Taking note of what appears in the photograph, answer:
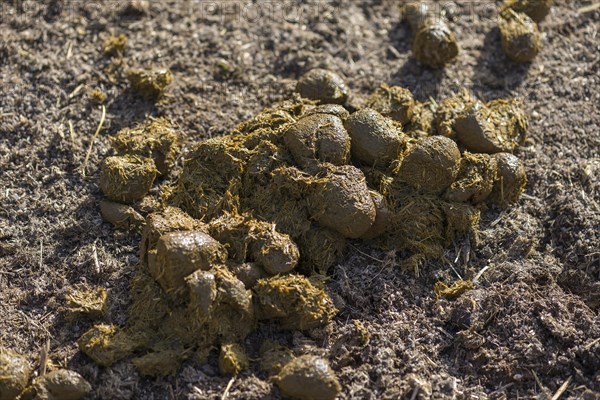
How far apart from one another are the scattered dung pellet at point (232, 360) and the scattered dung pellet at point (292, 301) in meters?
0.30

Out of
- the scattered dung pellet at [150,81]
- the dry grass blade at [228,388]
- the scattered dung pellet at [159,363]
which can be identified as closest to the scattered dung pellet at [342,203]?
the dry grass blade at [228,388]

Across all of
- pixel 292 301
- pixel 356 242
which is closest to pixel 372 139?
pixel 356 242

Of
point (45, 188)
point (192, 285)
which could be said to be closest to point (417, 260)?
point (192, 285)

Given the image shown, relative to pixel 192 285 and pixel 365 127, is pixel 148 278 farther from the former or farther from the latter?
pixel 365 127

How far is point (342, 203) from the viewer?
525 centimetres

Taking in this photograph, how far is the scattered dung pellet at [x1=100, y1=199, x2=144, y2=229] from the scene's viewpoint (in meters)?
5.59

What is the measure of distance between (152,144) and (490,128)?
273 cm

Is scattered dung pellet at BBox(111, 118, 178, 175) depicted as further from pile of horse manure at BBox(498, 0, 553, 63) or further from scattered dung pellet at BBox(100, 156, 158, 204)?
pile of horse manure at BBox(498, 0, 553, 63)

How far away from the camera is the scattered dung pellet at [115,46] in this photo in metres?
6.72

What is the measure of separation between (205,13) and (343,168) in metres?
2.74

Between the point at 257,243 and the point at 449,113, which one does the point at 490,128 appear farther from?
the point at 257,243

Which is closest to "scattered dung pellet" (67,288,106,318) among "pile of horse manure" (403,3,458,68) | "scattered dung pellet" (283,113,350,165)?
"scattered dung pellet" (283,113,350,165)

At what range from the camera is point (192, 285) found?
15.8 feet

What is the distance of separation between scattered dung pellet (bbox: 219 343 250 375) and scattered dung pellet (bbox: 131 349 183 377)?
29 cm
